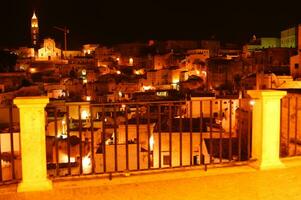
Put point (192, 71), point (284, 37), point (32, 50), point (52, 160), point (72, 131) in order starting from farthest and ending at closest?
point (32, 50)
point (284, 37)
point (192, 71)
point (72, 131)
point (52, 160)

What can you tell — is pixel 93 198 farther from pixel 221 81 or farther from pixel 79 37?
pixel 79 37

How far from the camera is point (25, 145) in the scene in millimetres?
5418

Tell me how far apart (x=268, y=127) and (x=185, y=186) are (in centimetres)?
194

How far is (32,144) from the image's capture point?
17.9 feet

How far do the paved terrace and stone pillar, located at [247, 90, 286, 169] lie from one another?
0.23 metres

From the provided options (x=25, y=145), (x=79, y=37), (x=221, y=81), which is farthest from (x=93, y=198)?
(x=79, y=37)

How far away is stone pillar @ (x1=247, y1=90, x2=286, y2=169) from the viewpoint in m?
6.43

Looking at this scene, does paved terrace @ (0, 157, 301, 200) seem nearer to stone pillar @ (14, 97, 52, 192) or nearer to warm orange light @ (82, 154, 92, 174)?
stone pillar @ (14, 97, 52, 192)

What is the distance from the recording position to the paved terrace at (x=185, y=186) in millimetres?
5215

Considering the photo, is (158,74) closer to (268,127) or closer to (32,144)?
(268,127)

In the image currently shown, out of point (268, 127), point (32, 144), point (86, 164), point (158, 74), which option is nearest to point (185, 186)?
point (268, 127)

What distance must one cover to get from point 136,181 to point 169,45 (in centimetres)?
7324

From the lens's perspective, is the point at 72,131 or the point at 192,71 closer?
the point at 72,131

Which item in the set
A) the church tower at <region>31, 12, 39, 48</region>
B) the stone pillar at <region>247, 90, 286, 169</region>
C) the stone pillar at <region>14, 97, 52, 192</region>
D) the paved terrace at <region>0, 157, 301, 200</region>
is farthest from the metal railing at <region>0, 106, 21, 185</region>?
the church tower at <region>31, 12, 39, 48</region>
